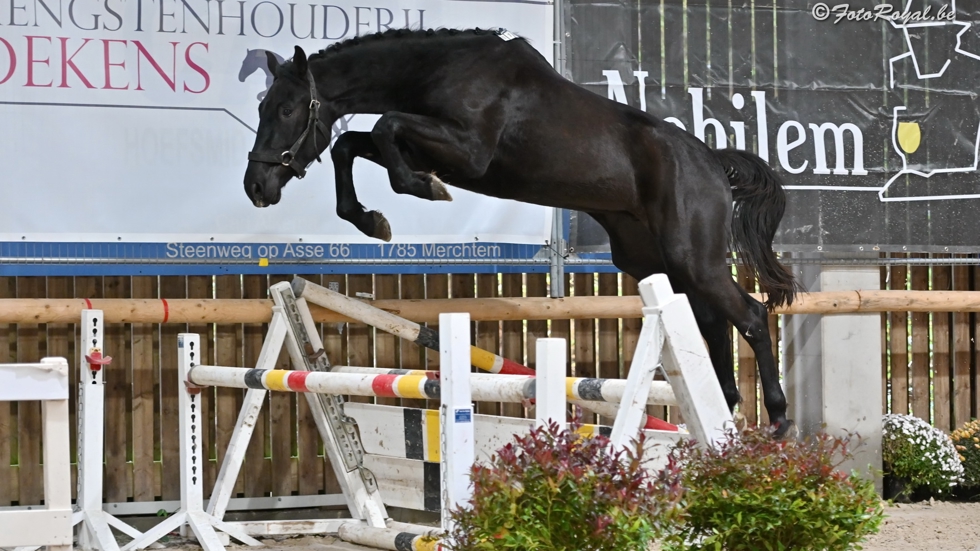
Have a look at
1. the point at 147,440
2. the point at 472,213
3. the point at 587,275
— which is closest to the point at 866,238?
the point at 587,275

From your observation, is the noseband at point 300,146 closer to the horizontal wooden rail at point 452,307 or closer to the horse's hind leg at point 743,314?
the horizontal wooden rail at point 452,307

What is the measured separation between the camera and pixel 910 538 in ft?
13.8

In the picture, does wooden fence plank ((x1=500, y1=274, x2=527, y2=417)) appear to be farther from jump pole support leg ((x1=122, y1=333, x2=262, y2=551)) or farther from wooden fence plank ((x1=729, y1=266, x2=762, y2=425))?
jump pole support leg ((x1=122, y1=333, x2=262, y2=551))

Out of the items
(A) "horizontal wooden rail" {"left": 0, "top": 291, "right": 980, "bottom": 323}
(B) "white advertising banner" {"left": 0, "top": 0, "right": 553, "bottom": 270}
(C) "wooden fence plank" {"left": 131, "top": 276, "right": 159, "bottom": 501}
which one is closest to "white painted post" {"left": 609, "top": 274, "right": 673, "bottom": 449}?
(A) "horizontal wooden rail" {"left": 0, "top": 291, "right": 980, "bottom": 323}

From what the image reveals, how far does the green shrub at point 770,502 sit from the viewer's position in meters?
2.32

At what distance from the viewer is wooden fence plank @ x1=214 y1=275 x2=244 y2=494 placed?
188 inches

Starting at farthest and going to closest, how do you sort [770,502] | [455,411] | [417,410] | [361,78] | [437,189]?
A: [361,78] < [437,189] < [417,410] < [455,411] < [770,502]

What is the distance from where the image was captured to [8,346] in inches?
179

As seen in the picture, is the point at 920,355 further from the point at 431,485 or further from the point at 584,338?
the point at 431,485

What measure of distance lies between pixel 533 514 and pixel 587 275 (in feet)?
10.7

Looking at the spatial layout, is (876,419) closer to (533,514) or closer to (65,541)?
(533,514)

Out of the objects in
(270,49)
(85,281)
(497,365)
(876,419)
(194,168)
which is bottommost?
(876,419)

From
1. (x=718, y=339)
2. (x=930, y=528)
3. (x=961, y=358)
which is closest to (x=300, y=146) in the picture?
(x=718, y=339)

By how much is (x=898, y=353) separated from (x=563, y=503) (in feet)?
13.7
